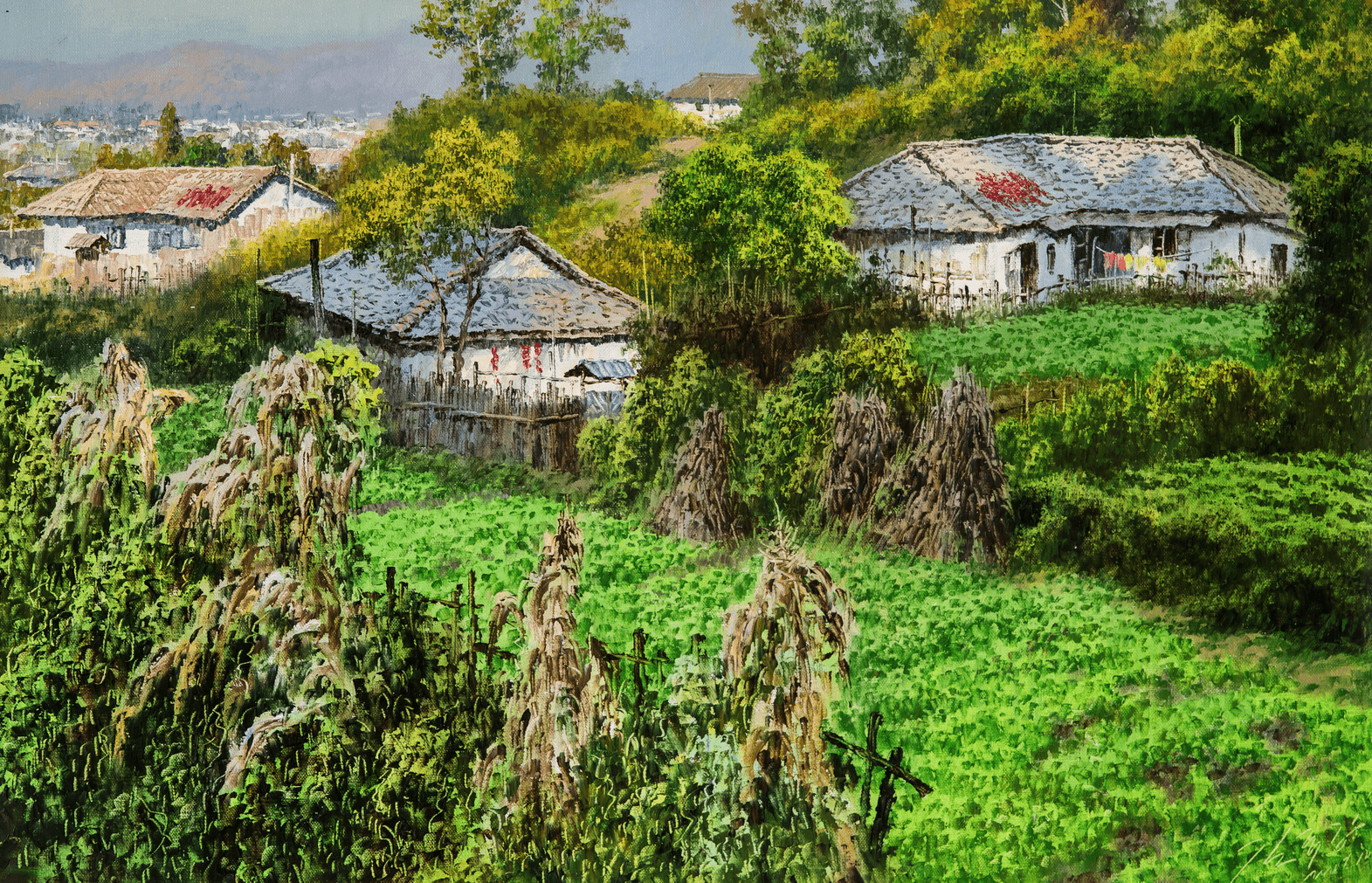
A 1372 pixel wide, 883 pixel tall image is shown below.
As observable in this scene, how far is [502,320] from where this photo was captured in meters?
14.4

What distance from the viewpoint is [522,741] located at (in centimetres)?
312

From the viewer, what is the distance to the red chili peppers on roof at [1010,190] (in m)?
20.0

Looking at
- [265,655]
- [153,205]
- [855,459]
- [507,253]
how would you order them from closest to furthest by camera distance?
[265,655] → [855,459] → [153,205] → [507,253]

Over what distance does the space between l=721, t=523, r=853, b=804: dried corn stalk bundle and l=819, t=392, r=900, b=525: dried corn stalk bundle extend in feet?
20.3

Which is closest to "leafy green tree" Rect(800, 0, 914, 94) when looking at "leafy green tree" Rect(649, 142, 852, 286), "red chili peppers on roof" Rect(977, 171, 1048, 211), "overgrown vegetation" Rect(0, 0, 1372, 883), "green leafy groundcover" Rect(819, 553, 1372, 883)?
"overgrown vegetation" Rect(0, 0, 1372, 883)

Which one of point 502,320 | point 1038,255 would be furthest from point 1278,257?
point 502,320

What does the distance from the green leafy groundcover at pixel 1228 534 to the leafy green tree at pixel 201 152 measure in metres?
7.44

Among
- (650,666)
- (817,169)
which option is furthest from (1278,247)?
(650,666)

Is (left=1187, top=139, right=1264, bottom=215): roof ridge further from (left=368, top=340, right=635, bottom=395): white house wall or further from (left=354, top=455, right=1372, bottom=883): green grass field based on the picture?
(left=354, top=455, right=1372, bottom=883): green grass field

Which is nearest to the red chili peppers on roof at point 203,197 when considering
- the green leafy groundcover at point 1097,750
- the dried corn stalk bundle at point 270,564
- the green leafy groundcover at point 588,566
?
the green leafy groundcover at point 588,566

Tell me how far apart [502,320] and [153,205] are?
14.0ft

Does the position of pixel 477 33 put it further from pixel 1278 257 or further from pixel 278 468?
pixel 1278 257

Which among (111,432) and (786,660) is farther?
(111,432)

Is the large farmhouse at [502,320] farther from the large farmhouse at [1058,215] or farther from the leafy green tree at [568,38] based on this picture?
the large farmhouse at [1058,215]
